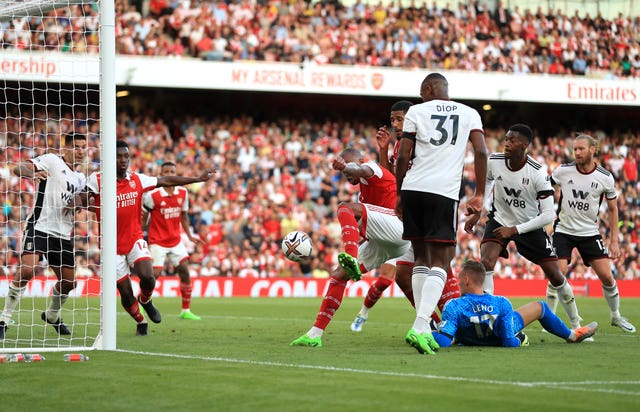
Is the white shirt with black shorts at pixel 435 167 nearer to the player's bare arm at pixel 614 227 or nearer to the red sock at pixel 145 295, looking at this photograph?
the red sock at pixel 145 295

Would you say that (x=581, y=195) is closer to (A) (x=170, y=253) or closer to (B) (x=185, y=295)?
(B) (x=185, y=295)

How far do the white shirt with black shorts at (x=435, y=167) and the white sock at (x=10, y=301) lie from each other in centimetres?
512

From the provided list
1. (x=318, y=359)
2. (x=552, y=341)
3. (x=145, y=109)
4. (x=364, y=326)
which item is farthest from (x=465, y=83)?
(x=318, y=359)

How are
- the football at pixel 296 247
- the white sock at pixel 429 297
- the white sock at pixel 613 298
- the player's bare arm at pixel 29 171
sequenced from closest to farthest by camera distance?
the white sock at pixel 429 297 → the football at pixel 296 247 → the player's bare arm at pixel 29 171 → the white sock at pixel 613 298

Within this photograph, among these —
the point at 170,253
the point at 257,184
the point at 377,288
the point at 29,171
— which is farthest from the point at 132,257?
the point at 257,184

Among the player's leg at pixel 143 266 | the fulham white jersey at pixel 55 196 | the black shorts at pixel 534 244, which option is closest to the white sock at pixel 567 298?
the black shorts at pixel 534 244

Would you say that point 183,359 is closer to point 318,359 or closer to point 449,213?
point 318,359

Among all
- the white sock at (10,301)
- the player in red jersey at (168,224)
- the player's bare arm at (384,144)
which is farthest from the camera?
the player in red jersey at (168,224)

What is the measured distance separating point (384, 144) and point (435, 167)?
5.49 ft

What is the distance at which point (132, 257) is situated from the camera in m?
12.4

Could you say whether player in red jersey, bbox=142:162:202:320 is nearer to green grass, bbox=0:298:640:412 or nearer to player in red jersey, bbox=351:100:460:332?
green grass, bbox=0:298:640:412

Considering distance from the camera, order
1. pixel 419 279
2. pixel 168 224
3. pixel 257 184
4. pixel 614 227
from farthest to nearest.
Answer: pixel 257 184, pixel 168 224, pixel 614 227, pixel 419 279

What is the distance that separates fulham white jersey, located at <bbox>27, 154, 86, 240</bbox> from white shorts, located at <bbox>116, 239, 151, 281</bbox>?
923 mm

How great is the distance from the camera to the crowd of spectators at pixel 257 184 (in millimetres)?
27156
